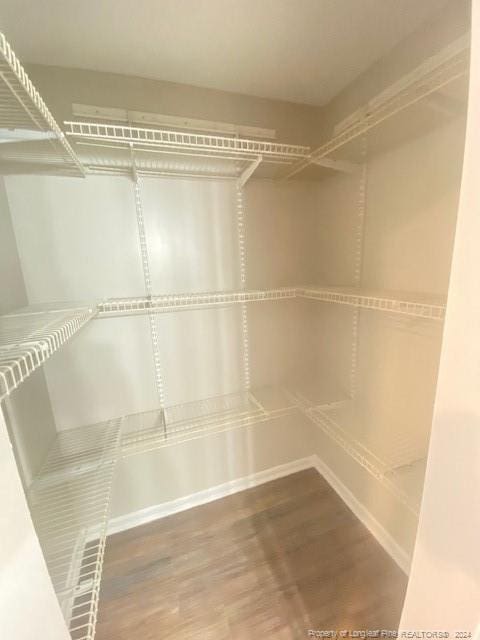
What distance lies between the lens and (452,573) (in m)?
0.44

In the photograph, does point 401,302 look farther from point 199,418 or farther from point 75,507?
point 75,507

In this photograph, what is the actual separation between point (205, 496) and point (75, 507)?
798 mm

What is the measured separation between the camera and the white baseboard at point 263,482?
3.98 feet

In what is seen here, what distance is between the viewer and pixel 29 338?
575 mm

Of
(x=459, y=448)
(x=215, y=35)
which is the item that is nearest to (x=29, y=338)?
(x=459, y=448)

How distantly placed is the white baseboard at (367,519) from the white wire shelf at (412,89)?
67.4 inches

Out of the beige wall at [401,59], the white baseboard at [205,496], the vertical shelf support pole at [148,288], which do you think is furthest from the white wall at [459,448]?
the white baseboard at [205,496]

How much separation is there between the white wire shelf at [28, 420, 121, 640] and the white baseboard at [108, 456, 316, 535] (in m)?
0.32

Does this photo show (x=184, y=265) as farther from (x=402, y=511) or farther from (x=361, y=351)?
(x=402, y=511)

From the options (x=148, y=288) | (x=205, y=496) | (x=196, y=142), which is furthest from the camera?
(x=205, y=496)

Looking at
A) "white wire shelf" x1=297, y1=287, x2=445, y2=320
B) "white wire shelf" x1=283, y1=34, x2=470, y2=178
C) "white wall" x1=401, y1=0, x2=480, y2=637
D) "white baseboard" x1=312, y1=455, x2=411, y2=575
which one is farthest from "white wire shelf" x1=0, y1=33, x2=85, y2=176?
"white baseboard" x1=312, y1=455, x2=411, y2=575

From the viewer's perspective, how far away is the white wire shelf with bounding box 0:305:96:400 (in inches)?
16.9

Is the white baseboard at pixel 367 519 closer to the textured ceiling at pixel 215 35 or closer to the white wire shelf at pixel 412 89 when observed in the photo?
the white wire shelf at pixel 412 89

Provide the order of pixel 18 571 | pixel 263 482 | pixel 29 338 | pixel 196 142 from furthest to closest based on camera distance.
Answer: pixel 263 482 < pixel 196 142 < pixel 29 338 < pixel 18 571
